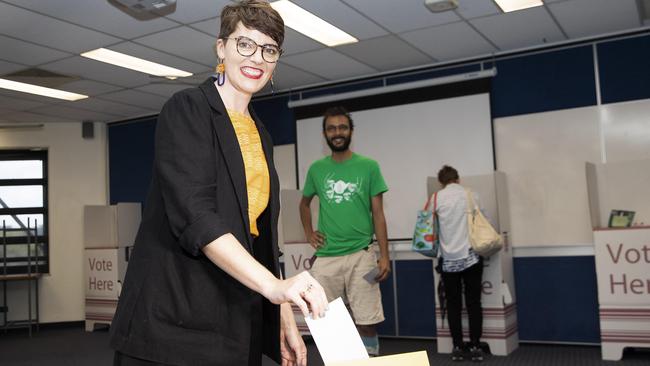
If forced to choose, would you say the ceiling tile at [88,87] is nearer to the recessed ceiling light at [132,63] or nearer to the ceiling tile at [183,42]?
the recessed ceiling light at [132,63]

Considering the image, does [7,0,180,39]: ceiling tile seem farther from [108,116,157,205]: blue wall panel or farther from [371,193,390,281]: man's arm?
[108,116,157,205]: blue wall panel

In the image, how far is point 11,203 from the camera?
8.60 meters

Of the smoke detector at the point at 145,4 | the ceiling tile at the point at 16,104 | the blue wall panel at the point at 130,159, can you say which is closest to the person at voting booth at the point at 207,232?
the smoke detector at the point at 145,4

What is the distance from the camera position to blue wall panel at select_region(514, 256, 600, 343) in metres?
5.61

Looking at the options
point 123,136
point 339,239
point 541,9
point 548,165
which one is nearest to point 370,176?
point 339,239

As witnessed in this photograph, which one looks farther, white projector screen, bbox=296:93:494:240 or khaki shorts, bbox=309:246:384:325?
white projector screen, bbox=296:93:494:240

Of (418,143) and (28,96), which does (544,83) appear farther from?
(28,96)

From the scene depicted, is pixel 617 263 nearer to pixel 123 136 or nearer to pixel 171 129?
pixel 171 129

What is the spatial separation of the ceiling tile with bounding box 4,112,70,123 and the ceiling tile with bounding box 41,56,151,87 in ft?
6.87

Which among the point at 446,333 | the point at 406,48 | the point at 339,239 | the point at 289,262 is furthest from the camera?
the point at 289,262

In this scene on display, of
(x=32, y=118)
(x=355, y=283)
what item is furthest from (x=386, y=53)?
(x=32, y=118)

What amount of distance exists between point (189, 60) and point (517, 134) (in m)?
3.22

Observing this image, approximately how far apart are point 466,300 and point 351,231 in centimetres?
189

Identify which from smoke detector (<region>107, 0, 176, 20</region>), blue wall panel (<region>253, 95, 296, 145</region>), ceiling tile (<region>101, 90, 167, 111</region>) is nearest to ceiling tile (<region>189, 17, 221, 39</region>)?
smoke detector (<region>107, 0, 176, 20</region>)
